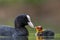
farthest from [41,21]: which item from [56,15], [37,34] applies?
[37,34]

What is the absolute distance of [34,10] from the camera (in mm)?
29078

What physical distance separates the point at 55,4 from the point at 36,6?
2.56ft

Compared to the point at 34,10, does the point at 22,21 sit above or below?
below

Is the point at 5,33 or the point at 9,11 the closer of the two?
the point at 5,33

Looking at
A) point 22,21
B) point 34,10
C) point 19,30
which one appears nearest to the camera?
point 19,30

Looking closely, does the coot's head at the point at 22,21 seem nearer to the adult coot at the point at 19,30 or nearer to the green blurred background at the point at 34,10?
the adult coot at the point at 19,30

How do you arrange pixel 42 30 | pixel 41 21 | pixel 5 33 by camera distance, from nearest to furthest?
pixel 5 33 → pixel 42 30 → pixel 41 21

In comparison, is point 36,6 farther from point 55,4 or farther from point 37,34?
point 37,34

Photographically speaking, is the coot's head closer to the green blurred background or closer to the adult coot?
the adult coot

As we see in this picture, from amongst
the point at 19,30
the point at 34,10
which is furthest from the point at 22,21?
the point at 34,10

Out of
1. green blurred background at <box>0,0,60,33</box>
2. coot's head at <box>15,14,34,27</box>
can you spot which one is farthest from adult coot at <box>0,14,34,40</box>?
green blurred background at <box>0,0,60,33</box>

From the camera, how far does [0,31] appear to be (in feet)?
72.7

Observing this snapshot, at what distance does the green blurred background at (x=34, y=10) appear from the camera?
27.0m

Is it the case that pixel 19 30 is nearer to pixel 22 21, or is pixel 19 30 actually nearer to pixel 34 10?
pixel 22 21
